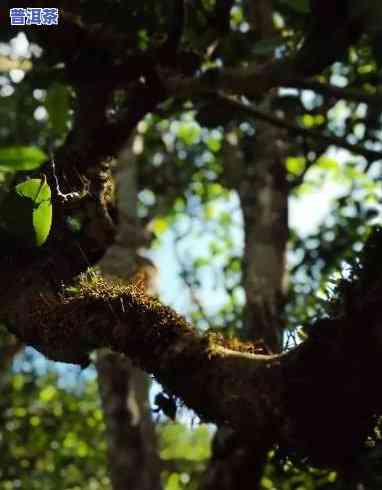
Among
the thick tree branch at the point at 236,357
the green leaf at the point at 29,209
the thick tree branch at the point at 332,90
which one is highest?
the thick tree branch at the point at 332,90

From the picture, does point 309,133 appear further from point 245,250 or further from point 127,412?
point 127,412

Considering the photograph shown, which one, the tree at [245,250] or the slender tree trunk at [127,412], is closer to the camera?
the tree at [245,250]

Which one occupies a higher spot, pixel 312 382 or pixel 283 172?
pixel 283 172

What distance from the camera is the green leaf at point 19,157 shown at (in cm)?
96

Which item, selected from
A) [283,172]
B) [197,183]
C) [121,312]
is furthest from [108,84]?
[197,183]

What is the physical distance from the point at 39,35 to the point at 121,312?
57.2 inches

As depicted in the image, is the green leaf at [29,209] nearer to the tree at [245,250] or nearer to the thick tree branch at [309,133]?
the tree at [245,250]

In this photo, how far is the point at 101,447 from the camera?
7004 mm

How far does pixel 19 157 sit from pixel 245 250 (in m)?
3.78

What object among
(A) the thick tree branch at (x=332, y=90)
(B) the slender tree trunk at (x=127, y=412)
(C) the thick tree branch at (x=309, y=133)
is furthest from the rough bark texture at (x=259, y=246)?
(A) the thick tree branch at (x=332, y=90)

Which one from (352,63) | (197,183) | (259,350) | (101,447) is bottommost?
(259,350)

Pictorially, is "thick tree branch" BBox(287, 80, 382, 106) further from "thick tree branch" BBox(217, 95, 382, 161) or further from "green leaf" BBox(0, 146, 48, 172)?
"green leaf" BBox(0, 146, 48, 172)

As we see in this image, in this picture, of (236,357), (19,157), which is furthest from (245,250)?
(19,157)

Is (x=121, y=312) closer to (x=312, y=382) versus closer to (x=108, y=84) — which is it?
(x=312, y=382)
